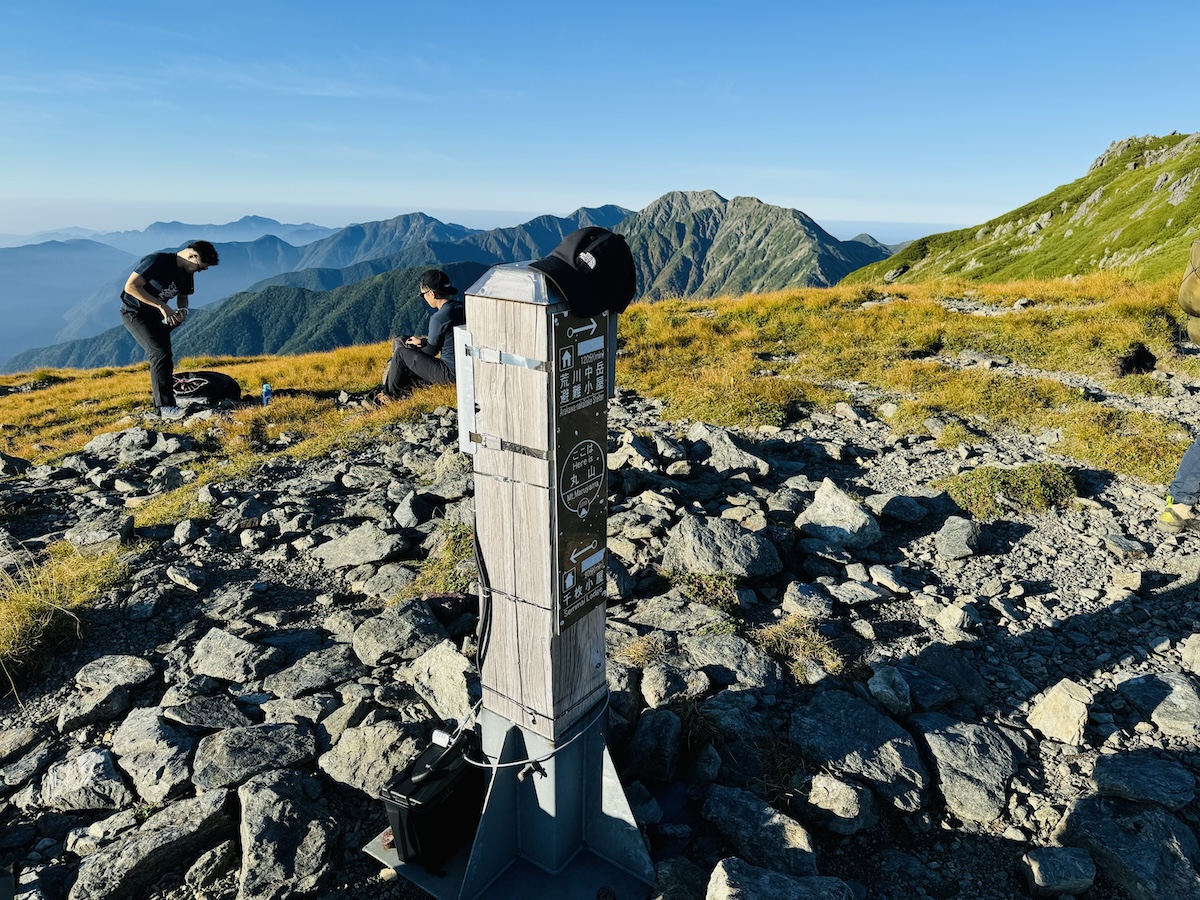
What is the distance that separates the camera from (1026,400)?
11.9 metres

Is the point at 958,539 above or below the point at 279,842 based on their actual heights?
above

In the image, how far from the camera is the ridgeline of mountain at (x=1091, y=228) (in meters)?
69.6

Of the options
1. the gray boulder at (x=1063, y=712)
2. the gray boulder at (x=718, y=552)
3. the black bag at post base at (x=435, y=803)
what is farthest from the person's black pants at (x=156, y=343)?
the gray boulder at (x=1063, y=712)

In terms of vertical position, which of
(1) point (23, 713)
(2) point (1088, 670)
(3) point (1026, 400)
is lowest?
(1) point (23, 713)

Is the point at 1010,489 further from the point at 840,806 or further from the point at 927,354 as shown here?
the point at 927,354

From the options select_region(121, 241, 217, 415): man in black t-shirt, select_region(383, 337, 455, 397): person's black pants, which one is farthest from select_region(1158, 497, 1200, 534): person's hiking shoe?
select_region(121, 241, 217, 415): man in black t-shirt

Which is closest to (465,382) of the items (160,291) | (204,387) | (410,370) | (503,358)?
(503,358)

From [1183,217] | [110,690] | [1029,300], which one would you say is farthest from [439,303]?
[1183,217]

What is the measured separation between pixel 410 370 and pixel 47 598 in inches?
308

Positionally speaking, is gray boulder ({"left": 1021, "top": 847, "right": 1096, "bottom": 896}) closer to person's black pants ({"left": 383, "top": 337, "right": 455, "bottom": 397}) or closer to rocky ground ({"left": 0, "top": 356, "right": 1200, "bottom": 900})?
rocky ground ({"left": 0, "top": 356, "right": 1200, "bottom": 900})

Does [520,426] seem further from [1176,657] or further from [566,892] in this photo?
[1176,657]

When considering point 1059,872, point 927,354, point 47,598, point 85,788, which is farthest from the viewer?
point 927,354

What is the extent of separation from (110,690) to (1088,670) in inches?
300

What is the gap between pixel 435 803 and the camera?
371 cm
